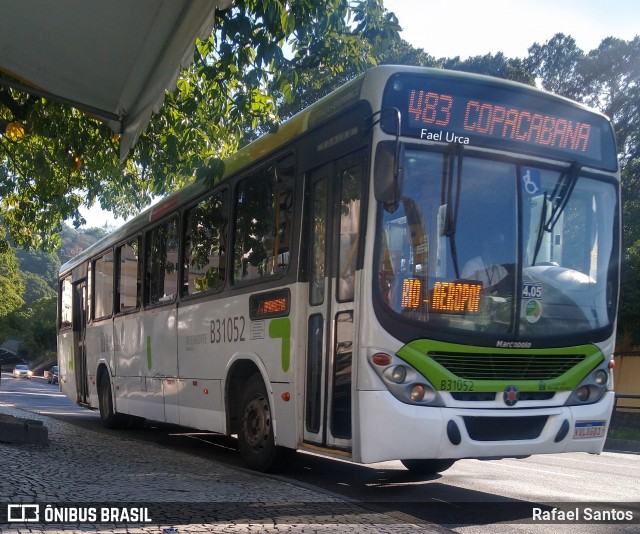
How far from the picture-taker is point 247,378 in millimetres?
8703

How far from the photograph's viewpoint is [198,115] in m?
11.7

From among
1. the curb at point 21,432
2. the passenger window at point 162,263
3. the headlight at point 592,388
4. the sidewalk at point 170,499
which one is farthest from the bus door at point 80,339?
the headlight at point 592,388

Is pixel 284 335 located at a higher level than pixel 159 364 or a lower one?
higher

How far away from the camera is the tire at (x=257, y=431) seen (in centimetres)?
793

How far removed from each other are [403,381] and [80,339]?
1118cm

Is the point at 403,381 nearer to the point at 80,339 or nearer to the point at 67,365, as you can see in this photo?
the point at 80,339

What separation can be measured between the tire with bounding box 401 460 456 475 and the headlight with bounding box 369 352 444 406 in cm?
228

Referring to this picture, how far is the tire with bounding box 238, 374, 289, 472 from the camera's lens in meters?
7.93

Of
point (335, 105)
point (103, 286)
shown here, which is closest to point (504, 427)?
point (335, 105)

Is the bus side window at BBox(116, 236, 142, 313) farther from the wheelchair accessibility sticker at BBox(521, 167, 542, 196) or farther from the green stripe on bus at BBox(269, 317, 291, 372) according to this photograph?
the wheelchair accessibility sticker at BBox(521, 167, 542, 196)

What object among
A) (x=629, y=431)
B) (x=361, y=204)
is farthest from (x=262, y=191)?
(x=629, y=431)

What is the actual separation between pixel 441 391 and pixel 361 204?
166cm

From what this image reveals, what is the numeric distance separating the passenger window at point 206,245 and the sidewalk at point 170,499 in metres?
2.16

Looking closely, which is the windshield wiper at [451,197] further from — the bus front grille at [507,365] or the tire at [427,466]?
the tire at [427,466]
